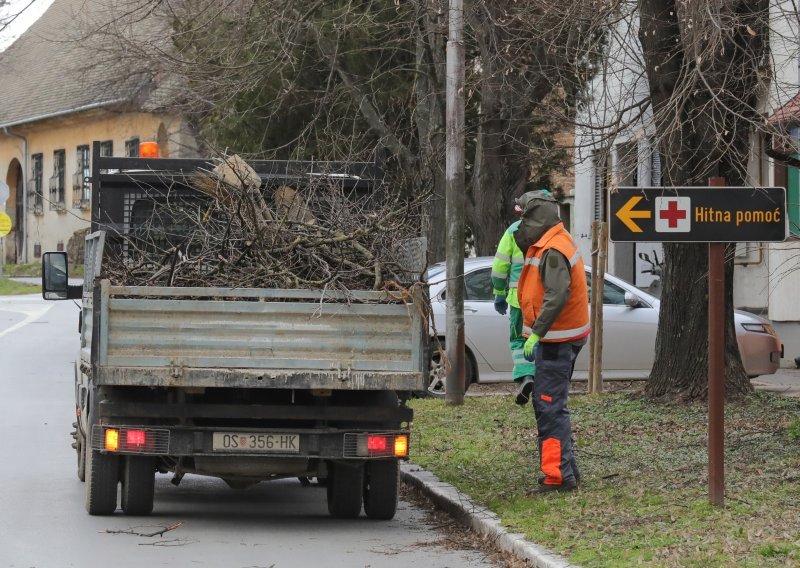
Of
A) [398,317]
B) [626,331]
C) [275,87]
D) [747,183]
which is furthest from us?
[275,87]

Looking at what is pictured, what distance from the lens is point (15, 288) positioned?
134ft

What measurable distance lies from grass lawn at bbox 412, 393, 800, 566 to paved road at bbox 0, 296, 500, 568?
628 mm

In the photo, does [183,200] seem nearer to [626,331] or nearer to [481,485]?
[481,485]

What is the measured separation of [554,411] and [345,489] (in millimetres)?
1388

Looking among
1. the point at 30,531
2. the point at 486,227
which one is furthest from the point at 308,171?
the point at 486,227

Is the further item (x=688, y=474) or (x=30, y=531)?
(x=688, y=474)

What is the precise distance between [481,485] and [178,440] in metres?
2.34

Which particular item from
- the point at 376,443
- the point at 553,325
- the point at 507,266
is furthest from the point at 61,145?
the point at 376,443

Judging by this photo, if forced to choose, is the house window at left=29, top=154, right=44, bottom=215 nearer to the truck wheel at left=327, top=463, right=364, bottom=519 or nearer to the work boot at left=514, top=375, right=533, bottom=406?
the work boot at left=514, top=375, right=533, bottom=406

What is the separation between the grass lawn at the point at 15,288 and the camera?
3959 centimetres

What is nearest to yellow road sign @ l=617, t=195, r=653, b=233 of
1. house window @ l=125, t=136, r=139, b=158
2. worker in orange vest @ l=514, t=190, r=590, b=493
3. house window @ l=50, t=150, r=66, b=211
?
worker in orange vest @ l=514, t=190, r=590, b=493

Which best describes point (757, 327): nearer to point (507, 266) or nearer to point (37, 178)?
point (507, 266)

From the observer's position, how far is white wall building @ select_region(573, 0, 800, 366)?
11.5 m

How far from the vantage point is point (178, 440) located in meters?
8.38
